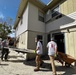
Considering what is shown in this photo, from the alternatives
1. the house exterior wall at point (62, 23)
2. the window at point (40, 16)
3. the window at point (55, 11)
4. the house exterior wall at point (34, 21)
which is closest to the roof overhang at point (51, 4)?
the window at point (55, 11)

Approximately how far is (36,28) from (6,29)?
2235 cm

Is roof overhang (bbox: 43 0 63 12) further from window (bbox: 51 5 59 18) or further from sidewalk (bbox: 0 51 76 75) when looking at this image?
sidewalk (bbox: 0 51 76 75)

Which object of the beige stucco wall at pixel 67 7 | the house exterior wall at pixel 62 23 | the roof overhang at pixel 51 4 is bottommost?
the house exterior wall at pixel 62 23

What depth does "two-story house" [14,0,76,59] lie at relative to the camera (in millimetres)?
8016

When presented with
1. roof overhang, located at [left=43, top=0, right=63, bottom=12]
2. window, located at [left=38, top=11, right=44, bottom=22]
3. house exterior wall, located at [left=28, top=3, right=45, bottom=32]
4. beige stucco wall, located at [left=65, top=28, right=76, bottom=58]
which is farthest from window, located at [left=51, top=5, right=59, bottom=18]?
beige stucco wall, located at [left=65, top=28, right=76, bottom=58]

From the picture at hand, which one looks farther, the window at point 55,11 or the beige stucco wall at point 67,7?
the window at point 55,11

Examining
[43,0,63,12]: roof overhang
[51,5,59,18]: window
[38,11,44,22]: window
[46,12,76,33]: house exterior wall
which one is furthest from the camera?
Result: [38,11,44,22]: window

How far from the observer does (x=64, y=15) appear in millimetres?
9000

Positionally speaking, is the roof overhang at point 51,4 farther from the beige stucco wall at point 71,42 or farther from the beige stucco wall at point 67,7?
the beige stucco wall at point 71,42

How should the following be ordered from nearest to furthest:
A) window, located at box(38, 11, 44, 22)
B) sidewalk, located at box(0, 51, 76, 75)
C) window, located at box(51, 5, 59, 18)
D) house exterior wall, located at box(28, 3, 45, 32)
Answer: sidewalk, located at box(0, 51, 76, 75), house exterior wall, located at box(28, 3, 45, 32), window, located at box(51, 5, 59, 18), window, located at box(38, 11, 44, 22)

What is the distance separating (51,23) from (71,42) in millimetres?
3735

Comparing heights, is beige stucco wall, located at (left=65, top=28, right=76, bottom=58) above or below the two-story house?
below

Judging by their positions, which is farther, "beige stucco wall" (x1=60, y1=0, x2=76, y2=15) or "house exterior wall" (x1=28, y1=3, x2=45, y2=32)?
"house exterior wall" (x1=28, y1=3, x2=45, y2=32)

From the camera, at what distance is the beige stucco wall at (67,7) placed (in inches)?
316
